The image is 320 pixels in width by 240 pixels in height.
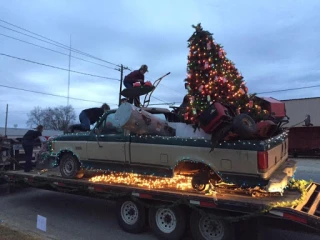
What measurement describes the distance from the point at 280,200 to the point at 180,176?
181 cm

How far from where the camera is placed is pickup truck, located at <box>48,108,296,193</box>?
4.76 m

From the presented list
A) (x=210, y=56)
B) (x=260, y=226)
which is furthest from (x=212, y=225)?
(x=210, y=56)

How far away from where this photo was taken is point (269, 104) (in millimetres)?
6492

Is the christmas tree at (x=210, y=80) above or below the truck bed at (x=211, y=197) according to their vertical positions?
above

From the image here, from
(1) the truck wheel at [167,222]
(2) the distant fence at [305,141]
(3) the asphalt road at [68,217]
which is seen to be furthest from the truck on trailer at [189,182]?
(2) the distant fence at [305,141]

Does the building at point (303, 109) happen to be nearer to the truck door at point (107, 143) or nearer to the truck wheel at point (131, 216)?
the truck door at point (107, 143)

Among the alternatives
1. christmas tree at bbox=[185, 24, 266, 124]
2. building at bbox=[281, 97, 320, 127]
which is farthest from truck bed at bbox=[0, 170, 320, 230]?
building at bbox=[281, 97, 320, 127]

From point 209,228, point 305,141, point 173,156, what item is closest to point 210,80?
point 173,156

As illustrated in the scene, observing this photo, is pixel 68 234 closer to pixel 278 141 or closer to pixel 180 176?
pixel 180 176

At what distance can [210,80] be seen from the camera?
600 centimetres

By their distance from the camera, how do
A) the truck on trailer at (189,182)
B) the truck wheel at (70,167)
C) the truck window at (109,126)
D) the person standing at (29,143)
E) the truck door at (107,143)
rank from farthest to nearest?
the person standing at (29,143), the truck wheel at (70,167), the truck window at (109,126), the truck door at (107,143), the truck on trailer at (189,182)

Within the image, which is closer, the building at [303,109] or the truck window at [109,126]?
the truck window at [109,126]

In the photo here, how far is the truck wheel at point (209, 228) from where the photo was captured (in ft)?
15.8

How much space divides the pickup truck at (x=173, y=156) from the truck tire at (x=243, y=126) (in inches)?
7.9
